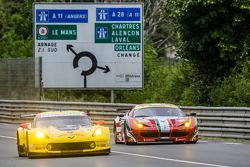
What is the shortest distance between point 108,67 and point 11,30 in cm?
2450

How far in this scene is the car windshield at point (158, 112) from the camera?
24.8 metres

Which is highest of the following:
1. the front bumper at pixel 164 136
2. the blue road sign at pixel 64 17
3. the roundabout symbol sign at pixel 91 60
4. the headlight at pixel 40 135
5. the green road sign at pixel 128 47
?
the blue road sign at pixel 64 17

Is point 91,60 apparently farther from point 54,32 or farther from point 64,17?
point 64,17

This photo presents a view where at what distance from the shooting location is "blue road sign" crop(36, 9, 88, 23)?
4022 centimetres

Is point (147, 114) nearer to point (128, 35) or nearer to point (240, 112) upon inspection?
point (240, 112)

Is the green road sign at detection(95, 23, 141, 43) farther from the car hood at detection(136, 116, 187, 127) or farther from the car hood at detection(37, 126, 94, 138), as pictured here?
the car hood at detection(37, 126, 94, 138)

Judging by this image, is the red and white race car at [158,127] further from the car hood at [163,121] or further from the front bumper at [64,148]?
the front bumper at [64,148]

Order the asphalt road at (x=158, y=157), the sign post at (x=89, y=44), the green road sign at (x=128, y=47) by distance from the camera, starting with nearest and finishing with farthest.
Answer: the asphalt road at (x=158, y=157), the sign post at (x=89, y=44), the green road sign at (x=128, y=47)

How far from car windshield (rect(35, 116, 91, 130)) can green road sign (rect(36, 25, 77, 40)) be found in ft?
63.6

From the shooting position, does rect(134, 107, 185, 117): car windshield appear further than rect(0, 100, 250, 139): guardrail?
No

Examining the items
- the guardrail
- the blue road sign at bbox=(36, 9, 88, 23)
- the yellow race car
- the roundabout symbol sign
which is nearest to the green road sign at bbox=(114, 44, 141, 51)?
the roundabout symbol sign

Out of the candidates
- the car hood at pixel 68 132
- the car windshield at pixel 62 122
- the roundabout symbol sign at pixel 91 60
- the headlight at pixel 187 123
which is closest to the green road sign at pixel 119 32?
the roundabout symbol sign at pixel 91 60

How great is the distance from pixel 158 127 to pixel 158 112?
106 centimetres

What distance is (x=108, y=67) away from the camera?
40.8 metres
